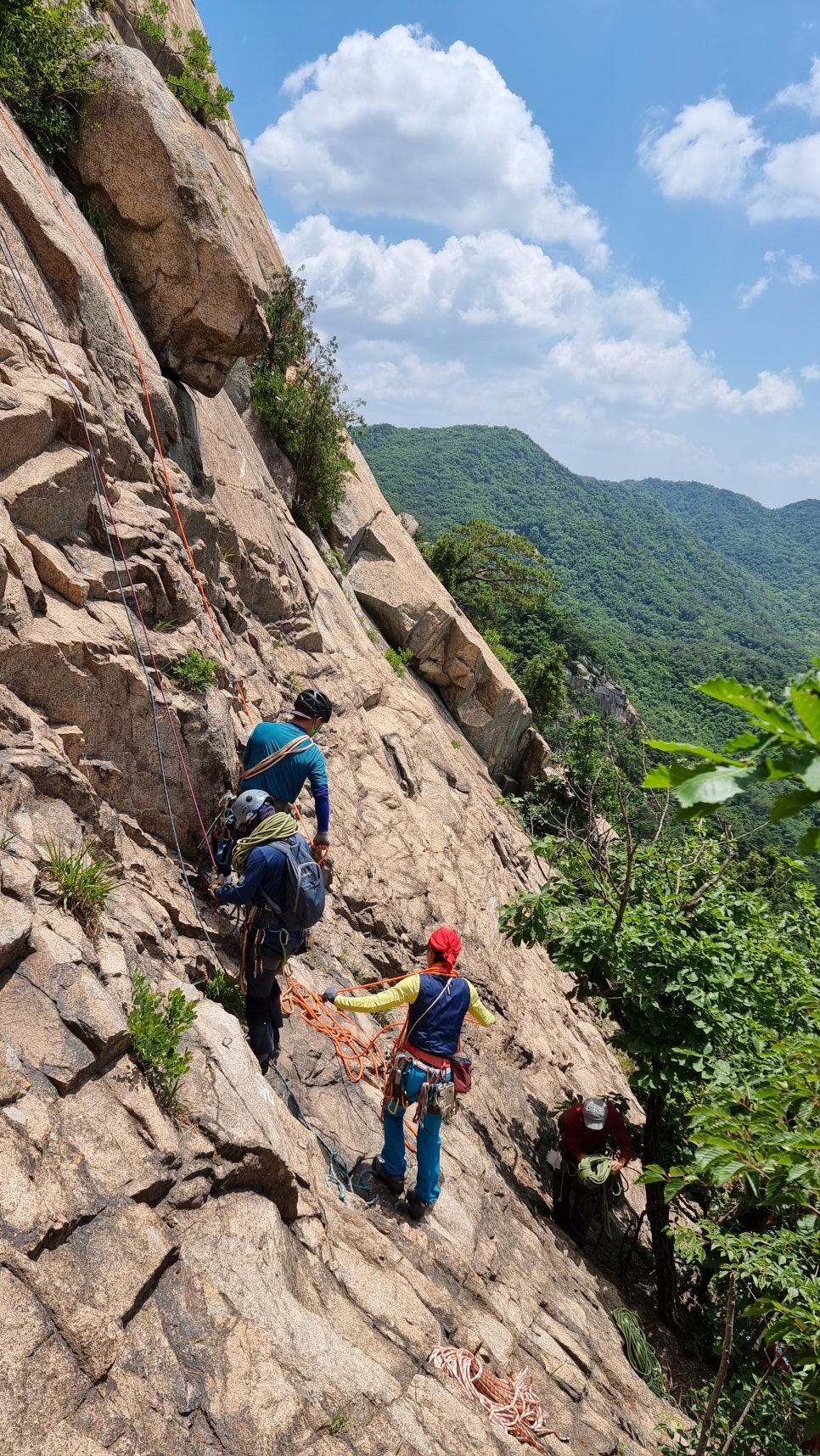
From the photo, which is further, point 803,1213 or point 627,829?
point 627,829

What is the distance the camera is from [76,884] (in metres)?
4.08

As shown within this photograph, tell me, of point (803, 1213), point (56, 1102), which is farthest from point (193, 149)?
point (803, 1213)

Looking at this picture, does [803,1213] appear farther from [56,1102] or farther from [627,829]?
[56,1102]

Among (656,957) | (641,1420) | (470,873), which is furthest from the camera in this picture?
(470,873)

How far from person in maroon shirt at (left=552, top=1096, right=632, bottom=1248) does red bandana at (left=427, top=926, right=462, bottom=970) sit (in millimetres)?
2962

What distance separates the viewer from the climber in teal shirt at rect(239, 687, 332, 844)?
591 centimetres

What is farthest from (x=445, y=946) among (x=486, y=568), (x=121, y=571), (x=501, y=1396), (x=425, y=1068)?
(x=486, y=568)

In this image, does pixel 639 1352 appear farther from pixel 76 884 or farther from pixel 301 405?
pixel 301 405

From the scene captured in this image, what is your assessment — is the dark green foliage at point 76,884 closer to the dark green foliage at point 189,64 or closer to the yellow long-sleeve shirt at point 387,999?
the yellow long-sleeve shirt at point 387,999

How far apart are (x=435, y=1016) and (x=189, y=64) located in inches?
491

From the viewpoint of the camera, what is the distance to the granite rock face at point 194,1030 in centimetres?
297

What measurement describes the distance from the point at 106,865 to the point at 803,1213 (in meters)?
6.10

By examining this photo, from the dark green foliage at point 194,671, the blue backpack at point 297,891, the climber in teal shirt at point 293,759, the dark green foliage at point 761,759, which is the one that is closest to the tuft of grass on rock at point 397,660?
the dark green foliage at point 194,671

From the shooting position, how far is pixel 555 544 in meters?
197
